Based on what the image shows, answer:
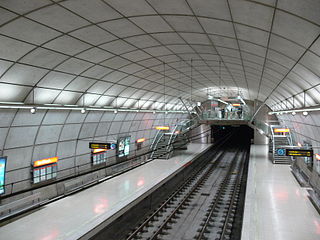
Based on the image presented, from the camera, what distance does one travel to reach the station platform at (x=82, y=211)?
955 cm

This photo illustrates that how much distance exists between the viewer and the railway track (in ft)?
39.7

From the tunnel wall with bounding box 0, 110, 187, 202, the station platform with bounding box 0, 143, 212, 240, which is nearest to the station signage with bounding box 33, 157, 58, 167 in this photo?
the tunnel wall with bounding box 0, 110, 187, 202

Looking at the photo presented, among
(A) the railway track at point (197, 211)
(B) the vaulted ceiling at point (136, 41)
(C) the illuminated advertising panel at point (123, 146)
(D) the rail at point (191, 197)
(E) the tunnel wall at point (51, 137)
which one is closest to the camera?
(B) the vaulted ceiling at point (136, 41)

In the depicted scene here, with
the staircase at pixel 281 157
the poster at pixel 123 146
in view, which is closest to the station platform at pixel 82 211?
the poster at pixel 123 146

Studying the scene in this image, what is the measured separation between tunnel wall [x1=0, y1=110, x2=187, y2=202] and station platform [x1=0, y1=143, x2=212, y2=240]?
165cm

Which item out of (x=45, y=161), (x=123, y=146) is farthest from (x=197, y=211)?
(x=123, y=146)

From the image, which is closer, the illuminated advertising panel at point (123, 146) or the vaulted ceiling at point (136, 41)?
the vaulted ceiling at point (136, 41)

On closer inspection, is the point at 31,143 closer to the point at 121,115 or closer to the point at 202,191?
the point at 121,115

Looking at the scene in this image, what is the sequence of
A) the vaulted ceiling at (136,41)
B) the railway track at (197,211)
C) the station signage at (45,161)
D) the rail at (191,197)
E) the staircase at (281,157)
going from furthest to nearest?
the staircase at (281,157) < the station signage at (45,161) < the rail at (191,197) < the railway track at (197,211) < the vaulted ceiling at (136,41)

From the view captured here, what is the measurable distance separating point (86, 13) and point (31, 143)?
33.5 feet

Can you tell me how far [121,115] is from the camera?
2555cm

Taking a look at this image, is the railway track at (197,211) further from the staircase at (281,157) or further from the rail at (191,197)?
the staircase at (281,157)

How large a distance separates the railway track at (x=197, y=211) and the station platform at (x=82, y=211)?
139 centimetres

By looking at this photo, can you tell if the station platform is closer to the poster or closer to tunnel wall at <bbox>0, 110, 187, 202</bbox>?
tunnel wall at <bbox>0, 110, 187, 202</bbox>
